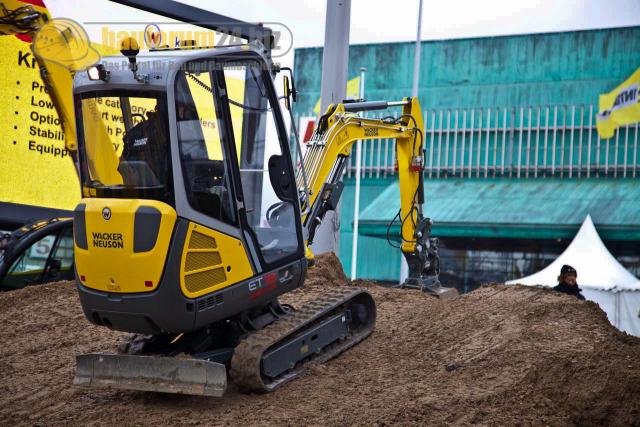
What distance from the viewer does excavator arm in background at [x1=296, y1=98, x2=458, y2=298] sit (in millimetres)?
9219

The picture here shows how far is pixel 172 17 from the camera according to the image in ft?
43.0

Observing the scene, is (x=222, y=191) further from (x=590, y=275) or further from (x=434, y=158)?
(x=434, y=158)

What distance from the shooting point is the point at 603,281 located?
18656 mm

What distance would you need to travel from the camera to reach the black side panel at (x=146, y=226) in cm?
666

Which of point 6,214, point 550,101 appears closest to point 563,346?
point 6,214

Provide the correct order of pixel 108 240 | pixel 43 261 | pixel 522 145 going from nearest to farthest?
1. pixel 108 240
2. pixel 43 261
3. pixel 522 145

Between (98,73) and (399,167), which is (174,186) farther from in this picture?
(399,167)

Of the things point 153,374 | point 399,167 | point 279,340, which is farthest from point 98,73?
point 399,167

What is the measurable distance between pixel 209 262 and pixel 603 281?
1357 centimetres

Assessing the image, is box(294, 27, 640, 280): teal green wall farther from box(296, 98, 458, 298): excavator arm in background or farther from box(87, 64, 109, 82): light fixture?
box(87, 64, 109, 82): light fixture

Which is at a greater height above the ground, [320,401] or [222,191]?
[222,191]

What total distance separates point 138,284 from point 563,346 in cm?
379

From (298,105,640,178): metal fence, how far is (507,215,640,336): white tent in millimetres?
7356

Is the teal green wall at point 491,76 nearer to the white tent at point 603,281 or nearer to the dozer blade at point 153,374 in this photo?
the white tent at point 603,281
